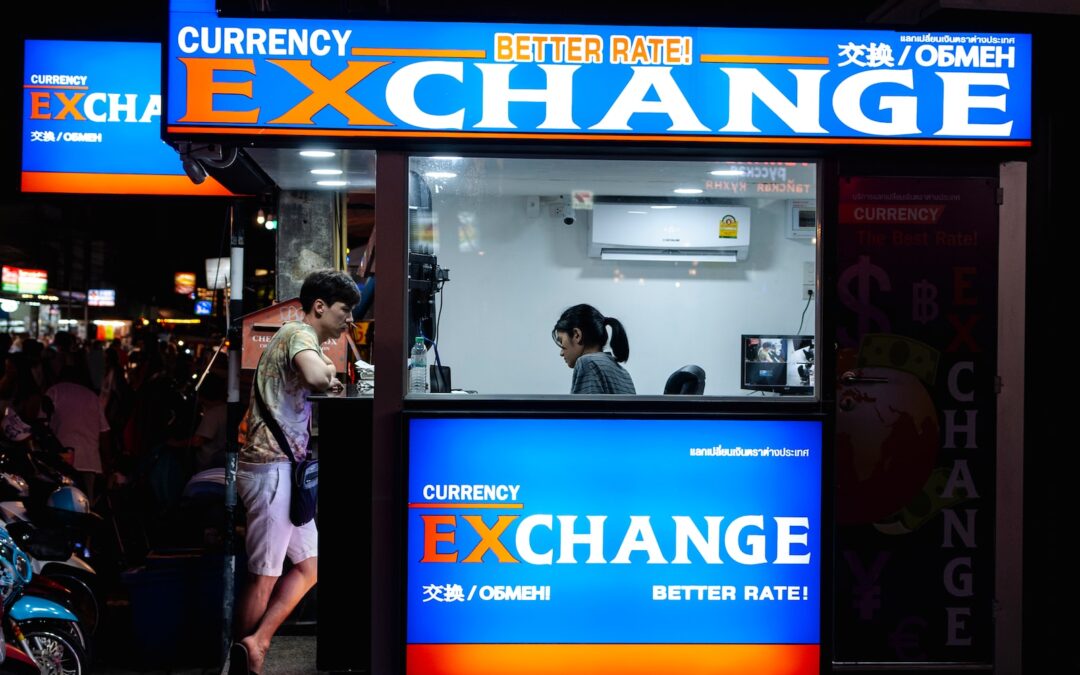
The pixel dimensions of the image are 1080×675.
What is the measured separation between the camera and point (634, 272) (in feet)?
28.1

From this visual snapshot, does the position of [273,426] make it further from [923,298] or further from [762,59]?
[923,298]

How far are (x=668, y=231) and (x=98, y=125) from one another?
4.95 m

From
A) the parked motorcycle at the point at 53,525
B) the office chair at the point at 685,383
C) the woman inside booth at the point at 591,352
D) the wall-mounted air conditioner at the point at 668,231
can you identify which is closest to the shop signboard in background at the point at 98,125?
the parked motorcycle at the point at 53,525

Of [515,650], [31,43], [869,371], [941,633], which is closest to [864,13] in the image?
[869,371]

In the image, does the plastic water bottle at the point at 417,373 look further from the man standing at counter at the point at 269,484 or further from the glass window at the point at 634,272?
the glass window at the point at 634,272

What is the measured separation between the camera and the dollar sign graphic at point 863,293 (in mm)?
4375

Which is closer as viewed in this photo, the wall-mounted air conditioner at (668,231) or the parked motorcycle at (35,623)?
the parked motorcycle at (35,623)

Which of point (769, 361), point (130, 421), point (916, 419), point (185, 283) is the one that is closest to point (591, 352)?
point (916, 419)

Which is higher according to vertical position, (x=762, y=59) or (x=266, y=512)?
(x=762, y=59)

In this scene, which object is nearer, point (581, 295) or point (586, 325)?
point (586, 325)

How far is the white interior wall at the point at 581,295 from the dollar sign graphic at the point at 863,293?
3.48 m

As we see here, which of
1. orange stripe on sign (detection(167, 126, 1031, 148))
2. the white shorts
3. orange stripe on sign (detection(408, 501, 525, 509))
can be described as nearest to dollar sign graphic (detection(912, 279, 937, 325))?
orange stripe on sign (detection(167, 126, 1031, 148))

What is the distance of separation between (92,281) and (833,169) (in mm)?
31805

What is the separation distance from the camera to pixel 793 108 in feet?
12.5
